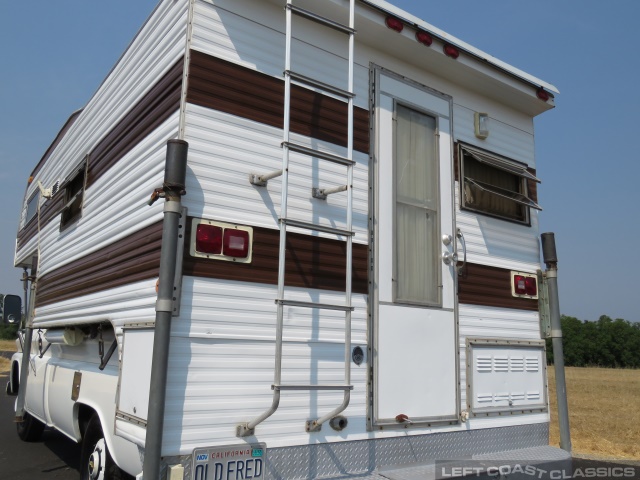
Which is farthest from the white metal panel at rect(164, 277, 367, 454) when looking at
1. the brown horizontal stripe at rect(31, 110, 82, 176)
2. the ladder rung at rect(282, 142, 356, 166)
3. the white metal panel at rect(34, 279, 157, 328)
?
the brown horizontal stripe at rect(31, 110, 82, 176)

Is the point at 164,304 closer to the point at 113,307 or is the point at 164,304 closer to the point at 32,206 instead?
the point at 113,307

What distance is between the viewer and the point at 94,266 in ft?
14.9

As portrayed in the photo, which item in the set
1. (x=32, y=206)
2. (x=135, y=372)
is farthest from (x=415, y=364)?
(x=32, y=206)

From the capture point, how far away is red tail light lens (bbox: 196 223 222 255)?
129 inches

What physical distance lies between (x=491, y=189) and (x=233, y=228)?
266 cm

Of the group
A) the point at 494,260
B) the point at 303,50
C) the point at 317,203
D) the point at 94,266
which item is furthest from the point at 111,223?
the point at 494,260

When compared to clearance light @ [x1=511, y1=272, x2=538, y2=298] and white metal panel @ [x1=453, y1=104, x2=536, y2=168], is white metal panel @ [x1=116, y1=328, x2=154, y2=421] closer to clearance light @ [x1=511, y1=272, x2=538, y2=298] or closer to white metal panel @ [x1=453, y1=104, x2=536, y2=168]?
white metal panel @ [x1=453, y1=104, x2=536, y2=168]

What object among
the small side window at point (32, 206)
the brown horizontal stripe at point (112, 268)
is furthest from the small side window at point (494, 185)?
the small side window at point (32, 206)

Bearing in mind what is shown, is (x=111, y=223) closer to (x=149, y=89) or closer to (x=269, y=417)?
(x=149, y=89)

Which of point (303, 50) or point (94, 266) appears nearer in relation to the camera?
point (303, 50)

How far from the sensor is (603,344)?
80688mm

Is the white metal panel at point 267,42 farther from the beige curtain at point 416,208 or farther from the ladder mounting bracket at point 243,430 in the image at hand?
the ladder mounting bracket at point 243,430

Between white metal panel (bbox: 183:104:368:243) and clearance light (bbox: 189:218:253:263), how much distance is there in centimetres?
5

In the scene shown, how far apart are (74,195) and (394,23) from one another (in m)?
3.40
